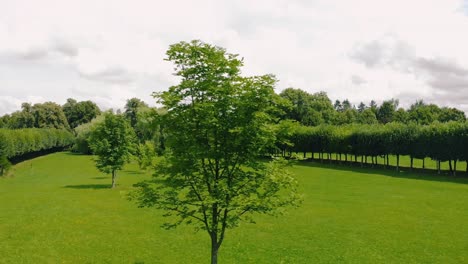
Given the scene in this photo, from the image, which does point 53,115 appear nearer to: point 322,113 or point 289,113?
point 289,113

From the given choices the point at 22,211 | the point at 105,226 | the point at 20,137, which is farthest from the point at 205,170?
the point at 20,137

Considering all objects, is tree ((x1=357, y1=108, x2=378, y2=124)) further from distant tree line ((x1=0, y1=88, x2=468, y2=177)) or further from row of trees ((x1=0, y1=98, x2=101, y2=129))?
row of trees ((x1=0, y1=98, x2=101, y2=129))

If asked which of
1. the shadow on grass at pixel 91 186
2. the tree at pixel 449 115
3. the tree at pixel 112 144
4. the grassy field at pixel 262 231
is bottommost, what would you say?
the grassy field at pixel 262 231

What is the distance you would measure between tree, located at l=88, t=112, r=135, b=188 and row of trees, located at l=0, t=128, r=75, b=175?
3392 cm

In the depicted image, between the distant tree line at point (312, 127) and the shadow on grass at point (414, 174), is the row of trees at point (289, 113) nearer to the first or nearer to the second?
the distant tree line at point (312, 127)

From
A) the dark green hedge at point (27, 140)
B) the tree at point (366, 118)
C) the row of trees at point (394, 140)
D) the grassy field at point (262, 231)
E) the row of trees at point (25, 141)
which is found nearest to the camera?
the grassy field at point (262, 231)

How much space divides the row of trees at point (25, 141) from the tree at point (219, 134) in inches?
3225

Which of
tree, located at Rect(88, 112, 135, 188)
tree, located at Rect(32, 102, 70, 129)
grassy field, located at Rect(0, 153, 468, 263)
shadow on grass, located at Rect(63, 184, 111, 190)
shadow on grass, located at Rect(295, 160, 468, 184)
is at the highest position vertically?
tree, located at Rect(32, 102, 70, 129)

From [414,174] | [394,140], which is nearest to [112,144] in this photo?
[414,174]

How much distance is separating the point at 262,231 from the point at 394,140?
6963cm

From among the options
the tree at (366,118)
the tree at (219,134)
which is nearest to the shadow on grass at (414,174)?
the tree at (219,134)

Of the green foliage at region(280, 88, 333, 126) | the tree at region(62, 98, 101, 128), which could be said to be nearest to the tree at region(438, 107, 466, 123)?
the green foliage at region(280, 88, 333, 126)

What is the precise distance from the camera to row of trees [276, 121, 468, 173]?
82.1m

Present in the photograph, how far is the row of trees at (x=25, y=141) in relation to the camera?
91875mm
